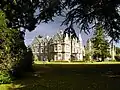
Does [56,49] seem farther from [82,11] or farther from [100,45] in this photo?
[82,11]

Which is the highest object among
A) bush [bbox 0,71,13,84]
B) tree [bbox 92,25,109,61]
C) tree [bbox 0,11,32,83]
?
tree [bbox 92,25,109,61]

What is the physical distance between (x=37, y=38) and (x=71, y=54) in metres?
18.3

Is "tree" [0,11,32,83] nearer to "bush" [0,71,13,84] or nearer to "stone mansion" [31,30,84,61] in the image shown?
"bush" [0,71,13,84]

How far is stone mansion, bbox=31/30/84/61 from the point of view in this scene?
9344 cm

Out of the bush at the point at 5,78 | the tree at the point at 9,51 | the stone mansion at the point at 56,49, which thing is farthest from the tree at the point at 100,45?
the bush at the point at 5,78

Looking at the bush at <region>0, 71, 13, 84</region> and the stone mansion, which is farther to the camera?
the stone mansion

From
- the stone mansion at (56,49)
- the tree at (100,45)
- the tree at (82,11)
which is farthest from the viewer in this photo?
the stone mansion at (56,49)

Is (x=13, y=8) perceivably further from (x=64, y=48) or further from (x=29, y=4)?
(x=64, y=48)

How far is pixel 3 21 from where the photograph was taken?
1769 cm

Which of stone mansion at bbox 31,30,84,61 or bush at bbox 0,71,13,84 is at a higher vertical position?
stone mansion at bbox 31,30,84,61

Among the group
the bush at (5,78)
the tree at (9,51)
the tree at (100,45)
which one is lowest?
the bush at (5,78)

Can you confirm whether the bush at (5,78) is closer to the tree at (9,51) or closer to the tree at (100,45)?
the tree at (9,51)

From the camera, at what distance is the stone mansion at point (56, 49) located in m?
93.4

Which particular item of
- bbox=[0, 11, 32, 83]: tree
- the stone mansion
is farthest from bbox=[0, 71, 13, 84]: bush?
the stone mansion
